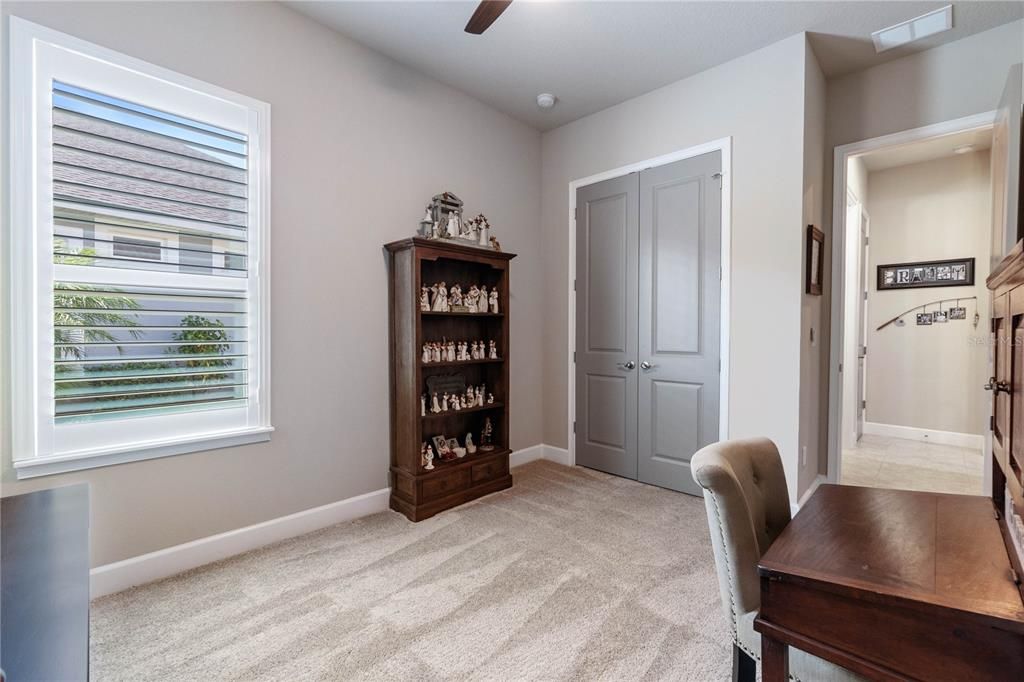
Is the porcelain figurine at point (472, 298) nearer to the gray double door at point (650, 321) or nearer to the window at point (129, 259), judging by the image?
the gray double door at point (650, 321)

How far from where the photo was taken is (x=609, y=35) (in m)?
2.85

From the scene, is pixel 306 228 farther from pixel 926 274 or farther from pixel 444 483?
pixel 926 274

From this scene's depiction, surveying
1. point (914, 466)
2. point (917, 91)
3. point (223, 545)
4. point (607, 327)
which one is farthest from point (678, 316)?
point (223, 545)

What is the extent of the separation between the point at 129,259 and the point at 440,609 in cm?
206

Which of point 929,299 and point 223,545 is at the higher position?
point 929,299

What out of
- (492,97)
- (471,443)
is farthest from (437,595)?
(492,97)

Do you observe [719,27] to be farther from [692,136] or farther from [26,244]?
[26,244]

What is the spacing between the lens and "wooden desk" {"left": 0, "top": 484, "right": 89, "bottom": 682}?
72cm

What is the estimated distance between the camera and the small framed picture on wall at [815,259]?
2988 millimetres

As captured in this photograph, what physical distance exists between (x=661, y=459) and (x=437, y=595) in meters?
2.04

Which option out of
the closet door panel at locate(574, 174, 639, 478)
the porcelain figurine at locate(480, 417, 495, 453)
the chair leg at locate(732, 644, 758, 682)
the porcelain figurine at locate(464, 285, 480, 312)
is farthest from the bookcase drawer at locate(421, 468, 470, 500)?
the chair leg at locate(732, 644, 758, 682)

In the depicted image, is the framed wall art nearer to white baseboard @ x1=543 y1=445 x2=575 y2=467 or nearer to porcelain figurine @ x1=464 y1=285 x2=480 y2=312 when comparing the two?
white baseboard @ x1=543 y1=445 x2=575 y2=467

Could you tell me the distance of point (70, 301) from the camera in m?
2.01

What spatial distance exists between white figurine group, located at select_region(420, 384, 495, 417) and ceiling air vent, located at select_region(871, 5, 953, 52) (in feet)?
10.8
